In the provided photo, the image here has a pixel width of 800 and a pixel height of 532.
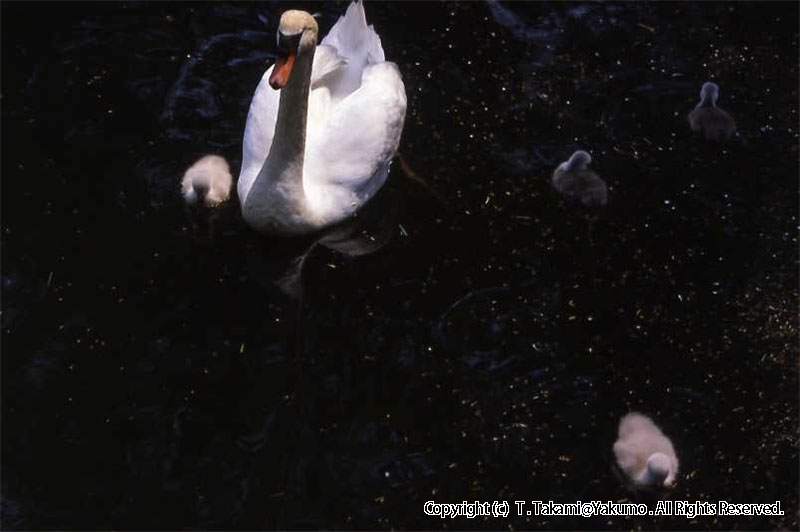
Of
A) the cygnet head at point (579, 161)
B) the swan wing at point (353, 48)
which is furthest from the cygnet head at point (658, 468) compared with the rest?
the swan wing at point (353, 48)

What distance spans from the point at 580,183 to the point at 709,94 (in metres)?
1.22

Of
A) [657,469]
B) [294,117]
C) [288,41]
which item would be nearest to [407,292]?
[294,117]

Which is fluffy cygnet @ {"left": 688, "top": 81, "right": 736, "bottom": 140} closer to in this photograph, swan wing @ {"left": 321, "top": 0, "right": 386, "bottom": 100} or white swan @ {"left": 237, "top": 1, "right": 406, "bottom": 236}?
white swan @ {"left": 237, "top": 1, "right": 406, "bottom": 236}

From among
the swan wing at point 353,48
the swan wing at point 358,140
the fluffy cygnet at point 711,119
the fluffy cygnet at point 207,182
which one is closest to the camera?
the fluffy cygnet at point 207,182

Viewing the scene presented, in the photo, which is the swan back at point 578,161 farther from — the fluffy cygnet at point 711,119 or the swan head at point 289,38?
the swan head at point 289,38

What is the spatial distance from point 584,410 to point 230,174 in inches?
96.5

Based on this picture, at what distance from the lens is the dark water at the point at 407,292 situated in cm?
536

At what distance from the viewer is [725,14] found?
8586 millimetres

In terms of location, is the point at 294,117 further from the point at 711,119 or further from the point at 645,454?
the point at 711,119

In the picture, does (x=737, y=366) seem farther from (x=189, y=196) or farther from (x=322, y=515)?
(x=189, y=196)

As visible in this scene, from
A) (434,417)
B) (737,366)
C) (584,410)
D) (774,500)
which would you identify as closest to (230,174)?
(434,417)

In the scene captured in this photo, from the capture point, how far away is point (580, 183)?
6.66 metres

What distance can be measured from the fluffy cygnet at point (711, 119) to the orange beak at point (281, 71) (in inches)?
105

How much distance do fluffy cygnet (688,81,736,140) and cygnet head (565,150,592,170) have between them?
39.9 inches
